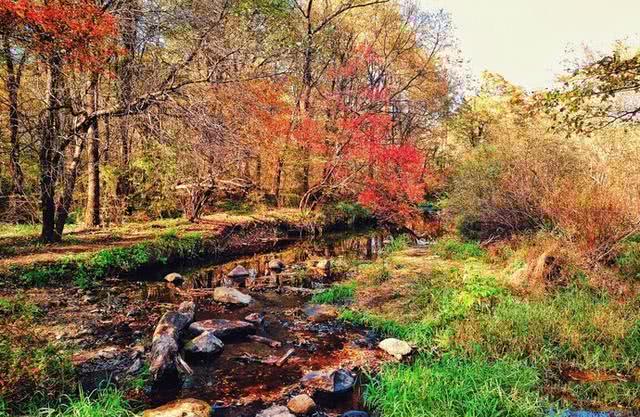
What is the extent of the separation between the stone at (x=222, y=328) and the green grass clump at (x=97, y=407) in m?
2.14

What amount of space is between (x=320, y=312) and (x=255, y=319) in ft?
4.97

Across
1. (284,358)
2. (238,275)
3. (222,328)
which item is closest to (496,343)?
(284,358)

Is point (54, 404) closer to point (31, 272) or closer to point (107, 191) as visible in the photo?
point (31, 272)

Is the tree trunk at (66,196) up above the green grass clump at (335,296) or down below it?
above

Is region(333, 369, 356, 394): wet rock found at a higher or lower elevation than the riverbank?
lower

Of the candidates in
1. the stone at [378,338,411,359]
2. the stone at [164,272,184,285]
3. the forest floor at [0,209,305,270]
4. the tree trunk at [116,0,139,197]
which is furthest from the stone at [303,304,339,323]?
the tree trunk at [116,0,139,197]

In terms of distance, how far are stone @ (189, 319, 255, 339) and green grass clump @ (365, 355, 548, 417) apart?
269cm

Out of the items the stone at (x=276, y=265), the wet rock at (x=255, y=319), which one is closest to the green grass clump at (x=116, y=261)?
the stone at (x=276, y=265)

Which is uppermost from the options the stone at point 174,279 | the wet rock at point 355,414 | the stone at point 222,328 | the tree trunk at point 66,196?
the tree trunk at point 66,196

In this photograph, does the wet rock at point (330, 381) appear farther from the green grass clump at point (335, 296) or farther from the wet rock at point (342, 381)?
the green grass clump at point (335, 296)

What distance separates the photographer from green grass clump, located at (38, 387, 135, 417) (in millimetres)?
4465

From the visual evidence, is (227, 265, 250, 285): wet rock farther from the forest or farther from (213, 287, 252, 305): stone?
(213, 287, 252, 305): stone

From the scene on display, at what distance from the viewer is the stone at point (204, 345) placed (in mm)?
6643

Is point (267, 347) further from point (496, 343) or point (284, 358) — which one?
point (496, 343)
